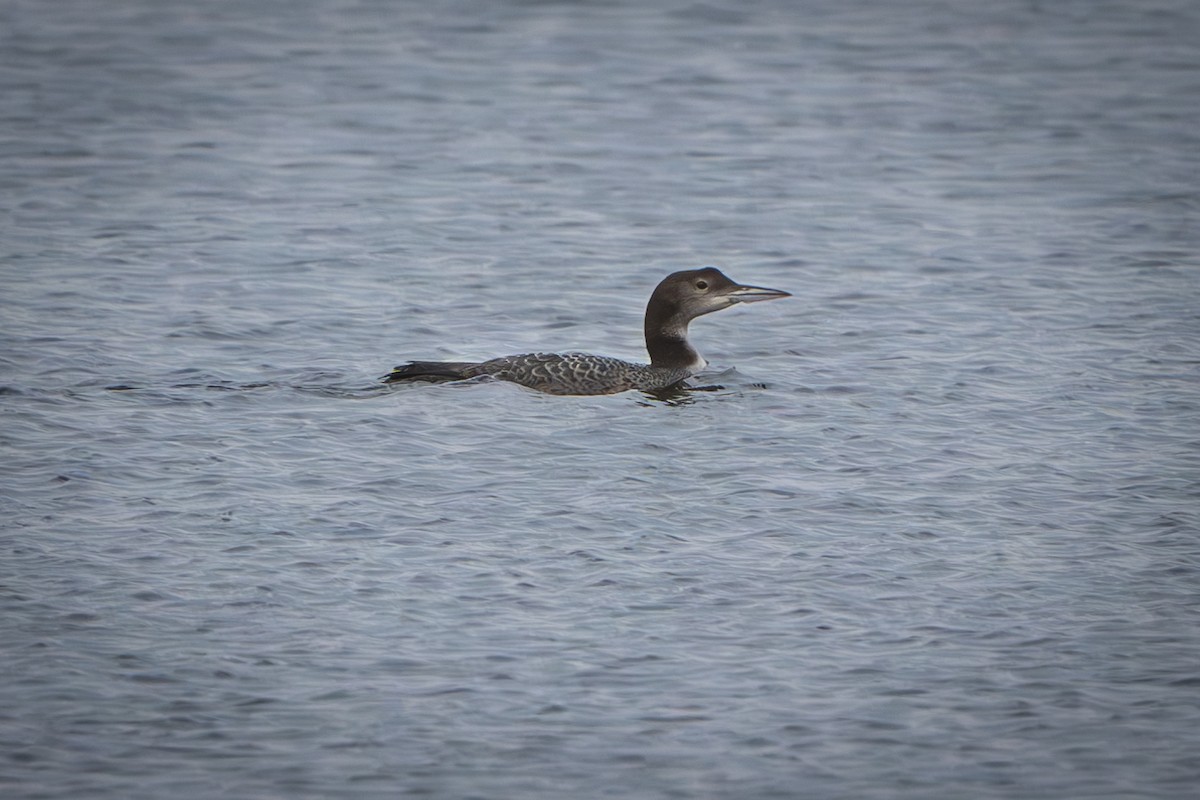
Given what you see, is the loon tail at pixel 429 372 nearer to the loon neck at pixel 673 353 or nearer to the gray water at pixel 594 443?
the gray water at pixel 594 443

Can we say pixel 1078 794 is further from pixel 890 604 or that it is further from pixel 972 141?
pixel 972 141

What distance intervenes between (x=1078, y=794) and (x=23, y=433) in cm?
623

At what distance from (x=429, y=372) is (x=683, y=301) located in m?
1.91

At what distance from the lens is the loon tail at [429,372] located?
416 inches

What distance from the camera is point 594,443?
32.3 ft

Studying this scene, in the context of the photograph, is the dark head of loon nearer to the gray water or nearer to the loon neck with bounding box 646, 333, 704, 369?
the loon neck with bounding box 646, 333, 704, 369

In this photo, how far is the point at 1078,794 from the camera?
602cm

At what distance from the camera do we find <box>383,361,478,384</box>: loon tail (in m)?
10.6

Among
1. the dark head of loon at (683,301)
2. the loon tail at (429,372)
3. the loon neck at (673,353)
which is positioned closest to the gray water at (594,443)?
the loon tail at (429,372)

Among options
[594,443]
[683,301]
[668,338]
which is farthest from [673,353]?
[594,443]

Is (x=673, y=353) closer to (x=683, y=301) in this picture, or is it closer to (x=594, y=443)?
(x=683, y=301)

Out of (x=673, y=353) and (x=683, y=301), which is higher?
(x=683, y=301)

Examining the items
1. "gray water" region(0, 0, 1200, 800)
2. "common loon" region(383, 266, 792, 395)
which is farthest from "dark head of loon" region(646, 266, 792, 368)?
"gray water" region(0, 0, 1200, 800)

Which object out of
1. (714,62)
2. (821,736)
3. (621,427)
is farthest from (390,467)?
(714,62)
